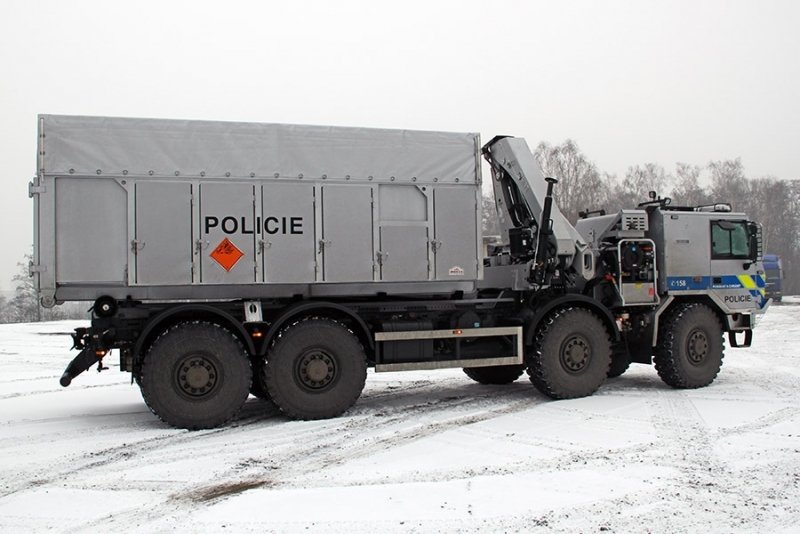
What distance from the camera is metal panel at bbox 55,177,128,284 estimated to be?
8062mm

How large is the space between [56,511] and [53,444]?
2536 millimetres

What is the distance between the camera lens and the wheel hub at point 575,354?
391 inches

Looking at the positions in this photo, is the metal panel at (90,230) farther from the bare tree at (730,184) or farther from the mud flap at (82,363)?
the bare tree at (730,184)

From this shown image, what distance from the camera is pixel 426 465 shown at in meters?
6.58

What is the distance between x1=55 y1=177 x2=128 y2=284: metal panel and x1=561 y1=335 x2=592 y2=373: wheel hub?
5.91m

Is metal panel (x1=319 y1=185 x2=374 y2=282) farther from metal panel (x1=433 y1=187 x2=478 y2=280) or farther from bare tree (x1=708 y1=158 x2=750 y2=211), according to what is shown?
bare tree (x1=708 y1=158 x2=750 y2=211)

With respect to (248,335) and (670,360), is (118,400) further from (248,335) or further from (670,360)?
(670,360)

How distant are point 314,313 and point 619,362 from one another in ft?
18.7

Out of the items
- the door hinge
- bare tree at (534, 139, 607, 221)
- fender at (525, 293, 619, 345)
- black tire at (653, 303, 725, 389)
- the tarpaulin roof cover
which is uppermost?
bare tree at (534, 139, 607, 221)

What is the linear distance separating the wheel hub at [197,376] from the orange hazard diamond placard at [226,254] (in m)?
1.14

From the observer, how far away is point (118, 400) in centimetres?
1073

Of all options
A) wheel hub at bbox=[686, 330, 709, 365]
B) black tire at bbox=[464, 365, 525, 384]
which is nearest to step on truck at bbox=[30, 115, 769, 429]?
wheel hub at bbox=[686, 330, 709, 365]

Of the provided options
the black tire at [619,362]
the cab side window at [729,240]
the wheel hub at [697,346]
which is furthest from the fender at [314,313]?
the cab side window at [729,240]

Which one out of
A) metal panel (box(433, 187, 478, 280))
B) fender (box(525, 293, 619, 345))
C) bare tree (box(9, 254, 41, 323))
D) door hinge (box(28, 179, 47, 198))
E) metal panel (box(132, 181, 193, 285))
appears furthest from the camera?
bare tree (box(9, 254, 41, 323))
